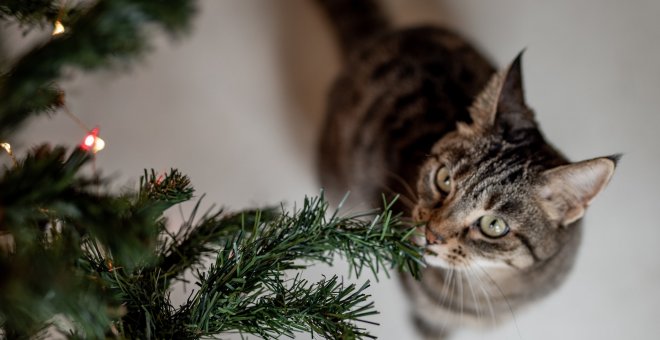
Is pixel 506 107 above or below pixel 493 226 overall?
above

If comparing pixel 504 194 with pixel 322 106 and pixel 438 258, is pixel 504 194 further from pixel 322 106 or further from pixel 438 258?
pixel 322 106

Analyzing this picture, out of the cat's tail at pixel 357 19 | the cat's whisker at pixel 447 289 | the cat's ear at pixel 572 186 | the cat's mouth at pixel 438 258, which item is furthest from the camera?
the cat's tail at pixel 357 19

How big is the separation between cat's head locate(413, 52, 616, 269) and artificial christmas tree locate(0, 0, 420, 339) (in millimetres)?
289

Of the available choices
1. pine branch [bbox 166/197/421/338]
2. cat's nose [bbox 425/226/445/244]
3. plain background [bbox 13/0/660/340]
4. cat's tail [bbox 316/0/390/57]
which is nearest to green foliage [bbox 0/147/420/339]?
pine branch [bbox 166/197/421/338]

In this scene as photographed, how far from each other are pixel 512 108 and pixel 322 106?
27.0 inches

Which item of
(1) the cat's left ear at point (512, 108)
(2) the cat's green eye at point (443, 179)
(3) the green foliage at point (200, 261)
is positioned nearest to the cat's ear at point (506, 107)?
(1) the cat's left ear at point (512, 108)

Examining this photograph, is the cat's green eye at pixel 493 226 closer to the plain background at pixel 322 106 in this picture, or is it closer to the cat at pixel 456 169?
the cat at pixel 456 169

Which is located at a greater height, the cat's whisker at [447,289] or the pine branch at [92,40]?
the cat's whisker at [447,289]

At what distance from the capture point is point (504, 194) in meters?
0.82

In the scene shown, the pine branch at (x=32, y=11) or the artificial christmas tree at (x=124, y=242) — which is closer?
the artificial christmas tree at (x=124, y=242)

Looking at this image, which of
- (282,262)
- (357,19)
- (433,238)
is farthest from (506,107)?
(357,19)

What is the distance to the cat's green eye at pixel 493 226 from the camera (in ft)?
2.75

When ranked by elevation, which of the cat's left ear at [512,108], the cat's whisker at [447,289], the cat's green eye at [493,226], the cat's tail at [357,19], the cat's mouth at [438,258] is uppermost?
the cat's tail at [357,19]

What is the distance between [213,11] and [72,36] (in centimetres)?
117
